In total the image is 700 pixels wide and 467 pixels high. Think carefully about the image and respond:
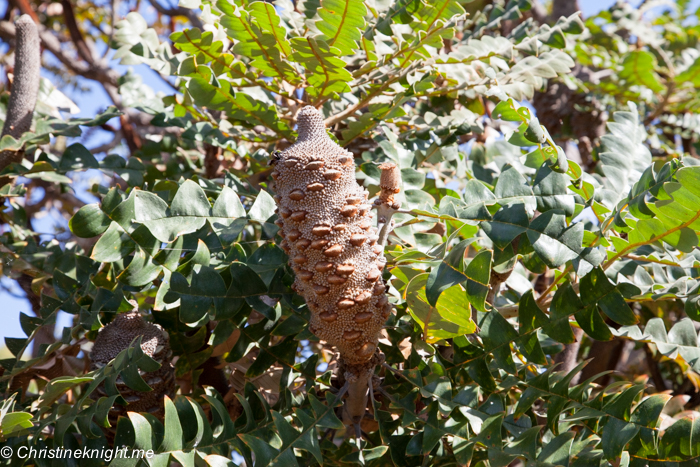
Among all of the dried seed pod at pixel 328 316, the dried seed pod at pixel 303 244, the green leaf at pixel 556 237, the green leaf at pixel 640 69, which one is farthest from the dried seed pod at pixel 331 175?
the green leaf at pixel 640 69

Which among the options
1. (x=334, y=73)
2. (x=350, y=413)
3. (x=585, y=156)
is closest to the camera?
(x=350, y=413)

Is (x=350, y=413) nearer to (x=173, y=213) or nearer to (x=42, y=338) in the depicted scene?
(x=173, y=213)

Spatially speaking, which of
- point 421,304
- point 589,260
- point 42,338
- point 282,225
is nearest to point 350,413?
point 421,304

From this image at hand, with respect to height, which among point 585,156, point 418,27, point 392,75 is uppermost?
point 418,27

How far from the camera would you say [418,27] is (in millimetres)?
1365

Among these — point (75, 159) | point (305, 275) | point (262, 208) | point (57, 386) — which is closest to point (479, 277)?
point (305, 275)

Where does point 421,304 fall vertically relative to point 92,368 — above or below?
above

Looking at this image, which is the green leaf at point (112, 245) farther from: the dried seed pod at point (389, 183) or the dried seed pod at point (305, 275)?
the dried seed pod at point (389, 183)

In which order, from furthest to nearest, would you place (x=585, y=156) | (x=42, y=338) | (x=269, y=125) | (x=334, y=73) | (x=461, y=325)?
(x=585, y=156)
(x=42, y=338)
(x=269, y=125)
(x=334, y=73)
(x=461, y=325)

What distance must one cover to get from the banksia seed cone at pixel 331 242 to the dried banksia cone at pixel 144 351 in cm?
42

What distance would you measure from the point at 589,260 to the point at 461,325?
9.1 inches

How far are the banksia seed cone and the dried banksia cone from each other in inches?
16.5

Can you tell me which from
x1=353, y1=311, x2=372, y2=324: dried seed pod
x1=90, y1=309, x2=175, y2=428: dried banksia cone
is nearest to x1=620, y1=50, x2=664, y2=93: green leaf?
x1=353, y1=311, x2=372, y2=324: dried seed pod

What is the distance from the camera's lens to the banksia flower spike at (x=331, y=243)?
3.05 ft
